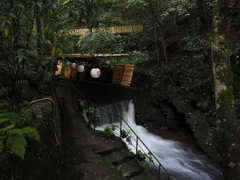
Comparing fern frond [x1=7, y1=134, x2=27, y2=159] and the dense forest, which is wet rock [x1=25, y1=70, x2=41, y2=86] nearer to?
the dense forest

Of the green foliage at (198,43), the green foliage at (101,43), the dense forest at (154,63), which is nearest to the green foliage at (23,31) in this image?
the dense forest at (154,63)

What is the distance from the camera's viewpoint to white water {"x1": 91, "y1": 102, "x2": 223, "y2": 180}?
8641 millimetres

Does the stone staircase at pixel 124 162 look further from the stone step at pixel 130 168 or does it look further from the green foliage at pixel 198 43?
the green foliage at pixel 198 43

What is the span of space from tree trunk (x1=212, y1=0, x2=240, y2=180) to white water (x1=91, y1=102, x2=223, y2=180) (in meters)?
2.52

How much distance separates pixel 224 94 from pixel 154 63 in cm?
1048

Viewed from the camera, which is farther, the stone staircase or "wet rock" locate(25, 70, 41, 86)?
"wet rock" locate(25, 70, 41, 86)

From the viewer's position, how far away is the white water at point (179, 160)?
340 inches

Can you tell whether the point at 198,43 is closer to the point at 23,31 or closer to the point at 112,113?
the point at 112,113

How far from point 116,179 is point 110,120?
6901 mm

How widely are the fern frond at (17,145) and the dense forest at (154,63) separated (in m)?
0.01

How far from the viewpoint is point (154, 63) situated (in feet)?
54.4

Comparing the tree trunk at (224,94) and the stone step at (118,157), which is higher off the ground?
the tree trunk at (224,94)

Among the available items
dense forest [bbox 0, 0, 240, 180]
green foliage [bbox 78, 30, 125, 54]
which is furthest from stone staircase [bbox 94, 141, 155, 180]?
green foliage [bbox 78, 30, 125, 54]

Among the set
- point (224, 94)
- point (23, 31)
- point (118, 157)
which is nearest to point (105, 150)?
point (118, 157)
